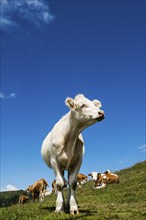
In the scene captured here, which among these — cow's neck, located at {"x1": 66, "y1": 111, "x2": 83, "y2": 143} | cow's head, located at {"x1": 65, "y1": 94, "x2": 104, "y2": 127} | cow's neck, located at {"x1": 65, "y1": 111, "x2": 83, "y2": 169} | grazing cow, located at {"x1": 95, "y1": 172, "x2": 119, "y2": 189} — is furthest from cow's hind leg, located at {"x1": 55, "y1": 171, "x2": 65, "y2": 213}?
grazing cow, located at {"x1": 95, "y1": 172, "x2": 119, "y2": 189}

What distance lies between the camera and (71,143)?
13430mm

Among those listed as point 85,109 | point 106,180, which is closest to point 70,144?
point 85,109

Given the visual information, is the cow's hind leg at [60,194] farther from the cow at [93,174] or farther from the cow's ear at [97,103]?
the cow at [93,174]

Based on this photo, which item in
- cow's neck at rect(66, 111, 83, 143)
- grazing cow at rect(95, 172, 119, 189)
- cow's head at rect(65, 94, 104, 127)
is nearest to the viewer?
cow's head at rect(65, 94, 104, 127)

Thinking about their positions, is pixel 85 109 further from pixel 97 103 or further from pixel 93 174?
pixel 93 174

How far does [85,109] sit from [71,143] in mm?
1569

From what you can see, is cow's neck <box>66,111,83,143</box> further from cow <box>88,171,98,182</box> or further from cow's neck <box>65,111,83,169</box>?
cow <box>88,171,98,182</box>

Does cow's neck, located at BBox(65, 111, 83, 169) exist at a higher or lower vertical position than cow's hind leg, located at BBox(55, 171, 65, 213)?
higher

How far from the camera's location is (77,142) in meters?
13.8

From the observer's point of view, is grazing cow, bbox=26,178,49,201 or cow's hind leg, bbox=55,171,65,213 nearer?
cow's hind leg, bbox=55,171,65,213

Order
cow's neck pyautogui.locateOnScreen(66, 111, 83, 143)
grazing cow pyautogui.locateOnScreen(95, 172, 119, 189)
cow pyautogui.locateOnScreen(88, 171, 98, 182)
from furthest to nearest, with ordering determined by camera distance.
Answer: cow pyautogui.locateOnScreen(88, 171, 98, 182), grazing cow pyautogui.locateOnScreen(95, 172, 119, 189), cow's neck pyautogui.locateOnScreen(66, 111, 83, 143)

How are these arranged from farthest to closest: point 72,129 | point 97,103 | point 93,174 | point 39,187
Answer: point 93,174
point 39,187
point 72,129
point 97,103

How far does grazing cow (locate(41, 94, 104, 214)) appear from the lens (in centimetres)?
1284

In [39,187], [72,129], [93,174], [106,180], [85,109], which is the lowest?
[72,129]
